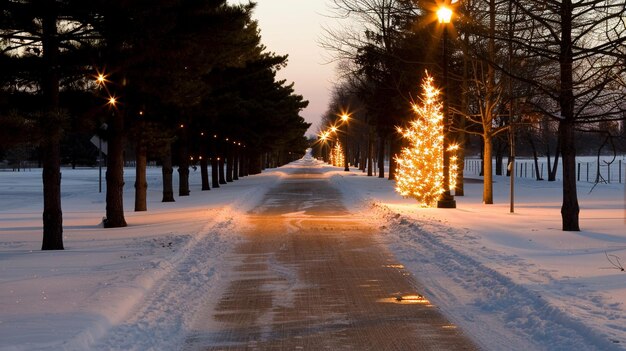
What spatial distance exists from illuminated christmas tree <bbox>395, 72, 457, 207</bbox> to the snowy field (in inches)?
231

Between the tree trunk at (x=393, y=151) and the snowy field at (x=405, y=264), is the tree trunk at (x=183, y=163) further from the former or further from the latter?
the tree trunk at (x=393, y=151)

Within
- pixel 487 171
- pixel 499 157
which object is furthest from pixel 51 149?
pixel 499 157

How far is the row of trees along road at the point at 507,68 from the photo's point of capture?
554 inches

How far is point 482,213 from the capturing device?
2348 cm

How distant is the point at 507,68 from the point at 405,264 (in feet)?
44.2

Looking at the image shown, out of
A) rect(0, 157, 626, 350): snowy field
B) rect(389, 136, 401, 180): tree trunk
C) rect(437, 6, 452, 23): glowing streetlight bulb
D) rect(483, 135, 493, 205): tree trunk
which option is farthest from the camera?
rect(389, 136, 401, 180): tree trunk

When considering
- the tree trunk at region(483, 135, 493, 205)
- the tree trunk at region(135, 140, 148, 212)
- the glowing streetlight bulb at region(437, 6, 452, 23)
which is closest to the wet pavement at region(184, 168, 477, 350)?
the glowing streetlight bulb at region(437, 6, 452, 23)

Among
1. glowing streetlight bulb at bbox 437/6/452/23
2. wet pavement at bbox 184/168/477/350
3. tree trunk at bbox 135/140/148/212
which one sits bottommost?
wet pavement at bbox 184/168/477/350

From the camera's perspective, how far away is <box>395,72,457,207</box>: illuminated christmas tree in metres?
27.5

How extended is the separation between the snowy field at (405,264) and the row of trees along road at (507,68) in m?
2.61

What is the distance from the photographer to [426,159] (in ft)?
92.9

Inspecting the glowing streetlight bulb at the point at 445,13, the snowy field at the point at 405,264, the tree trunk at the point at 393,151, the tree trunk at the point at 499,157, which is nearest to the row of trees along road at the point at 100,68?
the snowy field at the point at 405,264

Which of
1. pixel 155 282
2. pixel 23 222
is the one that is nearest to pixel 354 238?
pixel 155 282

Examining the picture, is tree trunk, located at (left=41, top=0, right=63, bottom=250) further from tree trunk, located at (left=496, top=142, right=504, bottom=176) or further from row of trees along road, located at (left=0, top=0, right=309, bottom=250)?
tree trunk, located at (left=496, top=142, right=504, bottom=176)
